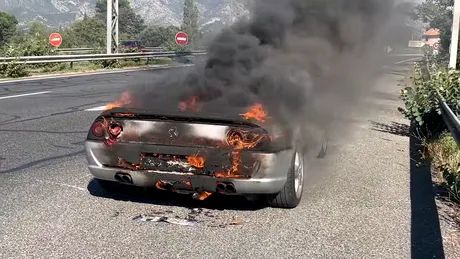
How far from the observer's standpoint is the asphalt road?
4.15 meters

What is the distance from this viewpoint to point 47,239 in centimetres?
423

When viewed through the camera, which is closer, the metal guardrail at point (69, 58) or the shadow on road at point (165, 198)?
the shadow on road at point (165, 198)

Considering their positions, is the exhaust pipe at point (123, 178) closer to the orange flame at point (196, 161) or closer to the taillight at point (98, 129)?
the taillight at point (98, 129)

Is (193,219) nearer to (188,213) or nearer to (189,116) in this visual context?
(188,213)

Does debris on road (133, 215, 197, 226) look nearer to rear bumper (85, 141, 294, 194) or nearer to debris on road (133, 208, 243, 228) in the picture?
debris on road (133, 208, 243, 228)

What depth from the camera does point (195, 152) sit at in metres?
4.74

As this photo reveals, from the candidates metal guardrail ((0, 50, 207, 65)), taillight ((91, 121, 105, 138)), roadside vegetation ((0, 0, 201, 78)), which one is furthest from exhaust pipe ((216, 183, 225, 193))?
metal guardrail ((0, 50, 207, 65))

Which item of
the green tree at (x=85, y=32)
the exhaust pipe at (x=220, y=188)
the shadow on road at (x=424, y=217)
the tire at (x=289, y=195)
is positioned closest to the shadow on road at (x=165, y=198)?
the tire at (x=289, y=195)

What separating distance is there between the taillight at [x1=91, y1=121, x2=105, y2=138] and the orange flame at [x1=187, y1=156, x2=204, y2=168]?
35.2 inches

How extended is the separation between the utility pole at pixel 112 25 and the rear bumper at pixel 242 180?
25654 millimetres

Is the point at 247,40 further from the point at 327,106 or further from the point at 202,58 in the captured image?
the point at 327,106

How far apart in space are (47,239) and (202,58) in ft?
9.44

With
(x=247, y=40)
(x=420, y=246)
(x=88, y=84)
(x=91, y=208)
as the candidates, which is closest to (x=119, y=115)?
(x=91, y=208)

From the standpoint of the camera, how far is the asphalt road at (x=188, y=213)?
13.6ft
